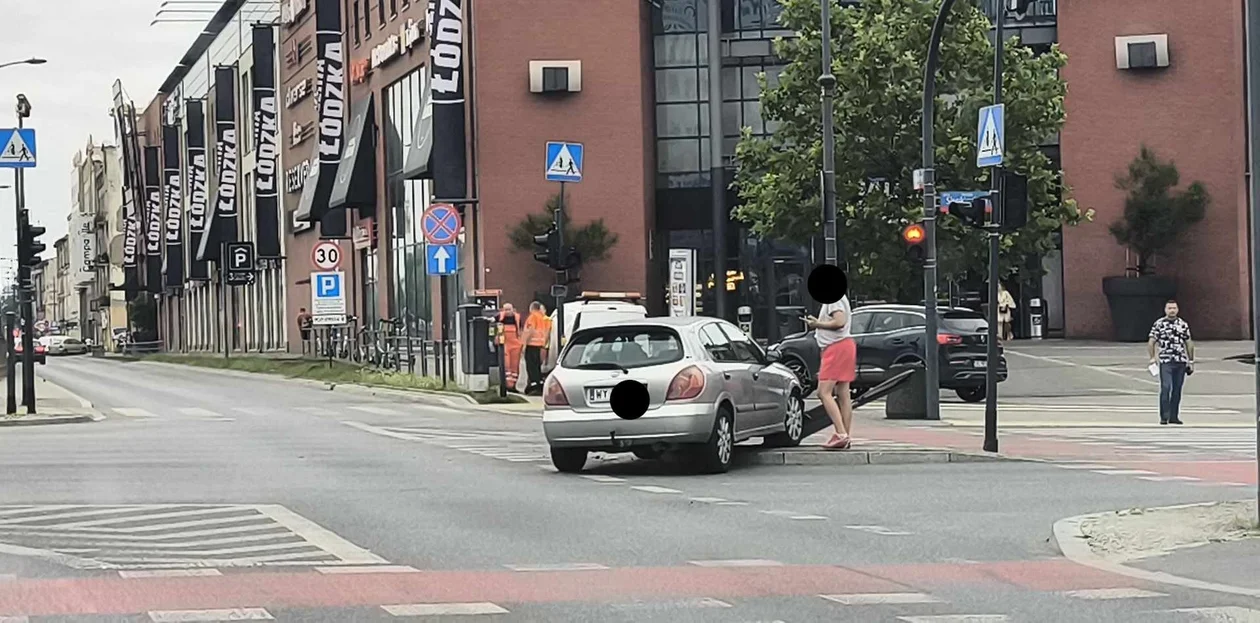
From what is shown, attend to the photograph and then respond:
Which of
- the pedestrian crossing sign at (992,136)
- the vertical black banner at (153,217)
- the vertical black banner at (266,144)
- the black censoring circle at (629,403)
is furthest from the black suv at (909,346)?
the vertical black banner at (153,217)

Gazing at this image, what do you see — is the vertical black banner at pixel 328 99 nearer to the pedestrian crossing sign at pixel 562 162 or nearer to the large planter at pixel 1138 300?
the large planter at pixel 1138 300

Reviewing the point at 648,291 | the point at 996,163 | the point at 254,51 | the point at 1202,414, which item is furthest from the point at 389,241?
the point at 996,163

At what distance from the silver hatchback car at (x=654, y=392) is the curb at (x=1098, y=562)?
4863mm

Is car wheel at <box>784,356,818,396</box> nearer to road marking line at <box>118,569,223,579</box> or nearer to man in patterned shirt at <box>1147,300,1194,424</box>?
man in patterned shirt at <box>1147,300,1194,424</box>

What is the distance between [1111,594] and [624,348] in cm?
875

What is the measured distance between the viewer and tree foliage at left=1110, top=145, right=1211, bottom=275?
4669cm

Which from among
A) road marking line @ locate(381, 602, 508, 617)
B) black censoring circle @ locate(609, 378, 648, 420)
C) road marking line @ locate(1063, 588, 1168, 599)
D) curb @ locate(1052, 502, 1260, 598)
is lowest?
curb @ locate(1052, 502, 1260, 598)

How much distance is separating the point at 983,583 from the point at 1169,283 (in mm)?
38513

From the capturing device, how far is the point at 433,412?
31141 mm

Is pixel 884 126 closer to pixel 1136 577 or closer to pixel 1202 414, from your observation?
pixel 1202 414

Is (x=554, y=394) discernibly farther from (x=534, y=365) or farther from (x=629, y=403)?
(x=534, y=365)

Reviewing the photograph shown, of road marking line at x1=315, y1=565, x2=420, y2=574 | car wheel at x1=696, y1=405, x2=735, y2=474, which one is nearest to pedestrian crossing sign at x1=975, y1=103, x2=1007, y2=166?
car wheel at x1=696, y1=405, x2=735, y2=474

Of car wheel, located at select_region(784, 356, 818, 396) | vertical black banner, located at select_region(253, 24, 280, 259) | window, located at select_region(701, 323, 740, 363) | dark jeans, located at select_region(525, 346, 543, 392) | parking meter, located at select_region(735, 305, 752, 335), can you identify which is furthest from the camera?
vertical black banner, located at select_region(253, 24, 280, 259)

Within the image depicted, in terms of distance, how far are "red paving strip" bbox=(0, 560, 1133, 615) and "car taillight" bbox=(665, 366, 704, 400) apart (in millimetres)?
6567
